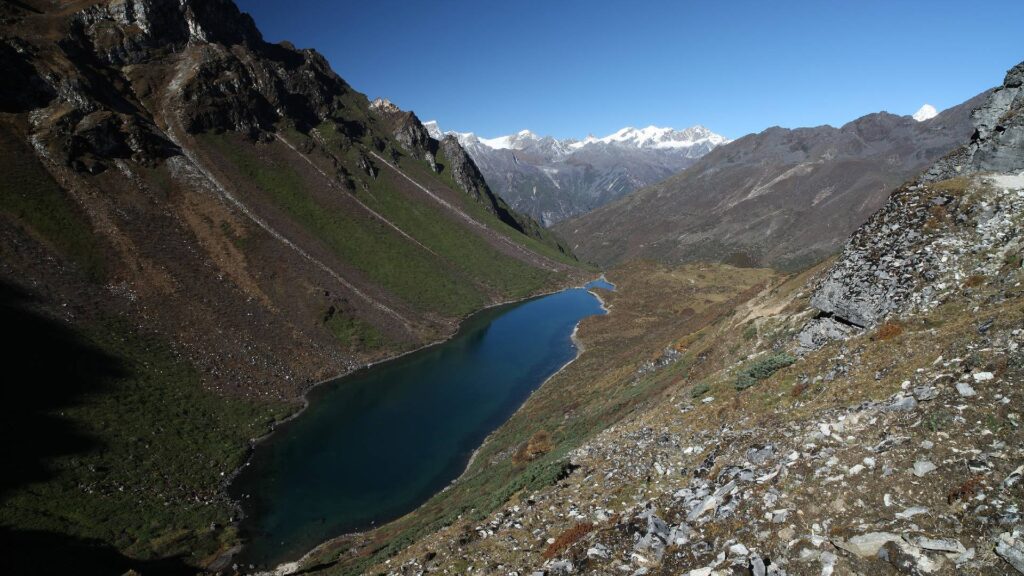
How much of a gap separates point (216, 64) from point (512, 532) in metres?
150

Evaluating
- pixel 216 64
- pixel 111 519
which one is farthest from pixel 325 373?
pixel 216 64

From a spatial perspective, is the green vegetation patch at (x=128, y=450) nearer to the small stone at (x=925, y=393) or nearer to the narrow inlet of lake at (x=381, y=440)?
the narrow inlet of lake at (x=381, y=440)

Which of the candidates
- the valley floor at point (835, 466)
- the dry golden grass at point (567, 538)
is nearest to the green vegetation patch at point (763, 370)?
the valley floor at point (835, 466)

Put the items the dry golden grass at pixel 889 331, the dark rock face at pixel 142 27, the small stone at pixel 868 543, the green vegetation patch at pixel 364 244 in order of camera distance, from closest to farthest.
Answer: the small stone at pixel 868 543 → the dry golden grass at pixel 889 331 → the dark rock face at pixel 142 27 → the green vegetation patch at pixel 364 244

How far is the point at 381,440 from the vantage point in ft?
193

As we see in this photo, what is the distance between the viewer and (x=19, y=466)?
39.8 metres

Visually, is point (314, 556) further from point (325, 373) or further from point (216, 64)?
point (216, 64)

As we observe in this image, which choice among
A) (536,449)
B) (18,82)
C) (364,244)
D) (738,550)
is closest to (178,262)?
(18,82)

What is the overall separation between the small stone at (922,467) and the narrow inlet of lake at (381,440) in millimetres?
41404

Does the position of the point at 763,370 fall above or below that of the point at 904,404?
below

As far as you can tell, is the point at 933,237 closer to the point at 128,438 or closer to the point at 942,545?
the point at 942,545

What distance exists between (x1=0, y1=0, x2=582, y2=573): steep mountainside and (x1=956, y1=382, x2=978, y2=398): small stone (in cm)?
4821

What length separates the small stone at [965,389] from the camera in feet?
41.6

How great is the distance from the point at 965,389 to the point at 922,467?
3.30 meters
